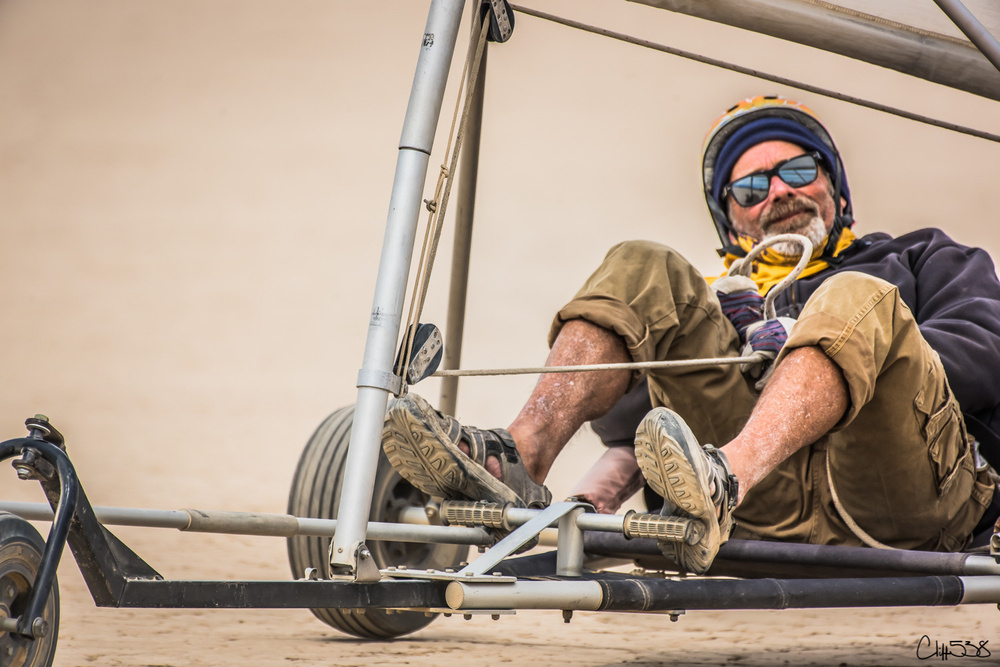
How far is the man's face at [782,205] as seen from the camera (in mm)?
1918

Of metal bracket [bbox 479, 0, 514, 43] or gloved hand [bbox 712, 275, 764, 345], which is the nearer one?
metal bracket [bbox 479, 0, 514, 43]

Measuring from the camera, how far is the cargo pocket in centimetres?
125

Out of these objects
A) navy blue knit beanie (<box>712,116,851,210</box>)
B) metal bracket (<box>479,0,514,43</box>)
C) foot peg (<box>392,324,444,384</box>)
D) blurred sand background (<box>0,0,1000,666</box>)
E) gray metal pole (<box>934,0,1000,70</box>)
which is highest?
blurred sand background (<box>0,0,1000,666</box>)

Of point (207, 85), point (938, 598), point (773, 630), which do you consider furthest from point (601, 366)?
point (207, 85)

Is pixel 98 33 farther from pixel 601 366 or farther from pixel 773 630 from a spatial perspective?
pixel 601 366

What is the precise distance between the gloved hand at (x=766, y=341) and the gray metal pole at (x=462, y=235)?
1.61 ft

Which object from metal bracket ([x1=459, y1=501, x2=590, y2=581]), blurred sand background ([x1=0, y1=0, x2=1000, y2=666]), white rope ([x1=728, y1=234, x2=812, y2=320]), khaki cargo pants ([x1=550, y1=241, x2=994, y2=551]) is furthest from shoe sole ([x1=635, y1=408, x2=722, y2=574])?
blurred sand background ([x1=0, y1=0, x2=1000, y2=666])

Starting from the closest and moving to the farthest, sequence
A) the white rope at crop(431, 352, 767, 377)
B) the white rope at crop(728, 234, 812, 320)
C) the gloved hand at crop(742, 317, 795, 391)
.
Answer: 1. the white rope at crop(431, 352, 767, 377)
2. the gloved hand at crop(742, 317, 795, 391)
3. the white rope at crop(728, 234, 812, 320)

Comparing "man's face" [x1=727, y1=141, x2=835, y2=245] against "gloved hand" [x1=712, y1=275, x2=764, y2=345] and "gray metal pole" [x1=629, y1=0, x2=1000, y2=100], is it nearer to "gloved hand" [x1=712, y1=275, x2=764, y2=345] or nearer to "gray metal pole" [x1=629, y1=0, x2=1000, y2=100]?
"gloved hand" [x1=712, y1=275, x2=764, y2=345]

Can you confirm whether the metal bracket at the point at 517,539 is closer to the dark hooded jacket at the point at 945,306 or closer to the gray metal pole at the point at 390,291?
the gray metal pole at the point at 390,291

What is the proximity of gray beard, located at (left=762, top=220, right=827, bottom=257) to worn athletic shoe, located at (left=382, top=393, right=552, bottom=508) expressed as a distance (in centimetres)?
87

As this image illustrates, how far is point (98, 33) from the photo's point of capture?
230 inches

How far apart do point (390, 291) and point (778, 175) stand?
4.04ft

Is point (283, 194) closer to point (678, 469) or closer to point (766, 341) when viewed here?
point (766, 341)
